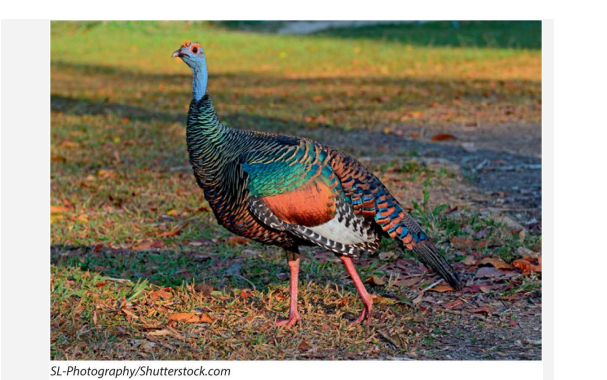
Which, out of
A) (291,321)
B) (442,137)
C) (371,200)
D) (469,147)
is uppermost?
(442,137)

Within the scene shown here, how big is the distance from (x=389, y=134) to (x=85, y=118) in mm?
4513

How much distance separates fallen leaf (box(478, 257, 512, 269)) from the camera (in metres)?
5.27

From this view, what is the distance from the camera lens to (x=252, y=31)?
22.3 meters

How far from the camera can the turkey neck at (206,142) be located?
14.4 ft

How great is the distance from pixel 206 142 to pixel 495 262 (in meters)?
2.26

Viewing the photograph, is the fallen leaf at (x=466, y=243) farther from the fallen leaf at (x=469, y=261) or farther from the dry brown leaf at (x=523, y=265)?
the dry brown leaf at (x=523, y=265)

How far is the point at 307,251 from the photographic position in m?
5.82

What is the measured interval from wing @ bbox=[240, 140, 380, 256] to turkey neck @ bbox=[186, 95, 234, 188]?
18cm

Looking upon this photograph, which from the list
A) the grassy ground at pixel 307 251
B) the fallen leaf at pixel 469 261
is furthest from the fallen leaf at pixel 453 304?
the fallen leaf at pixel 469 261

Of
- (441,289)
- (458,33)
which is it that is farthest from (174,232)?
(458,33)

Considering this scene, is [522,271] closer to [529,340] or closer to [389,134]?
[529,340]

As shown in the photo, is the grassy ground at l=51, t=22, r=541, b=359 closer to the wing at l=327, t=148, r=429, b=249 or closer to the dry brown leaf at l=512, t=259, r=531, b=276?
the dry brown leaf at l=512, t=259, r=531, b=276

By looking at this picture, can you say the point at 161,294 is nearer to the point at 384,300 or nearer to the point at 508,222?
the point at 384,300

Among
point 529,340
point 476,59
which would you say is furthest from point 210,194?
point 476,59
